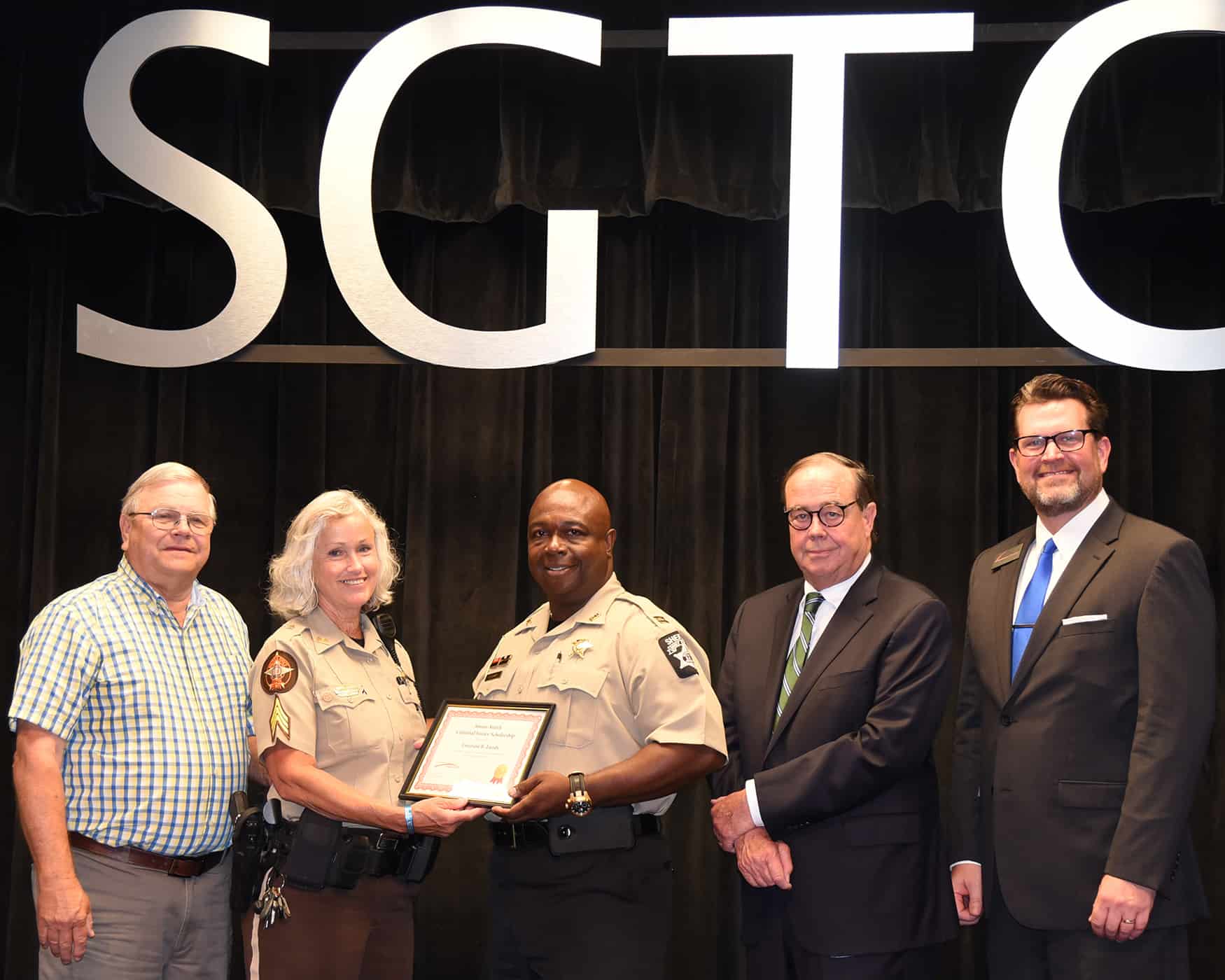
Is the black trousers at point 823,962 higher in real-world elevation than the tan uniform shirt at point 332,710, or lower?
lower

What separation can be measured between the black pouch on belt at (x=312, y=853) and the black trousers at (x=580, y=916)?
41 centimetres

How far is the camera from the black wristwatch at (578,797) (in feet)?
9.14

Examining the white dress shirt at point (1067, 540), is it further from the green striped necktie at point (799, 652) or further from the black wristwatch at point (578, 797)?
the black wristwatch at point (578, 797)

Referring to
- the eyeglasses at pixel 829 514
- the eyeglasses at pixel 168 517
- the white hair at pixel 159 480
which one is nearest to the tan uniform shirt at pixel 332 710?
the eyeglasses at pixel 168 517

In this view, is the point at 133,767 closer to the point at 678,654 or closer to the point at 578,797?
the point at 578,797

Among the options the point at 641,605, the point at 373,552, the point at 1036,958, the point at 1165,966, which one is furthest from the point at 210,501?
the point at 1165,966

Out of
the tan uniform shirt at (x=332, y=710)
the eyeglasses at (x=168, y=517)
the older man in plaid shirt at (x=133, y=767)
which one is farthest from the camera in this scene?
the eyeglasses at (x=168, y=517)

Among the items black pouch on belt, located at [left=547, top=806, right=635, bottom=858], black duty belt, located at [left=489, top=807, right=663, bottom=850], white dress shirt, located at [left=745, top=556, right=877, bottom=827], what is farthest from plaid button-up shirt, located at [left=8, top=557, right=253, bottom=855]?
white dress shirt, located at [left=745, top=556, right=877, bottom=827]

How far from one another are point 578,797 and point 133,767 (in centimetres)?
99

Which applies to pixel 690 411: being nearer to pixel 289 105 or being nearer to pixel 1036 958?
pixel 289 105

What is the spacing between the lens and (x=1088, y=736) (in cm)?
272

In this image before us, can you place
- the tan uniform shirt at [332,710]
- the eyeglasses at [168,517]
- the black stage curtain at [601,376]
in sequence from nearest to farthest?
the tan uniform shirt at [332,710] → the eyeglasses at [168,517] → the black stage curtain at [601,376]

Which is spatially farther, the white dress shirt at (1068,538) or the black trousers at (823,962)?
the white dress shirt at (1068,538)

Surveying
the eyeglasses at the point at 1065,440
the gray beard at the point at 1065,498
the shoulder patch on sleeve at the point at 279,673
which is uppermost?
the eyeglasses at the point at 1065,440
